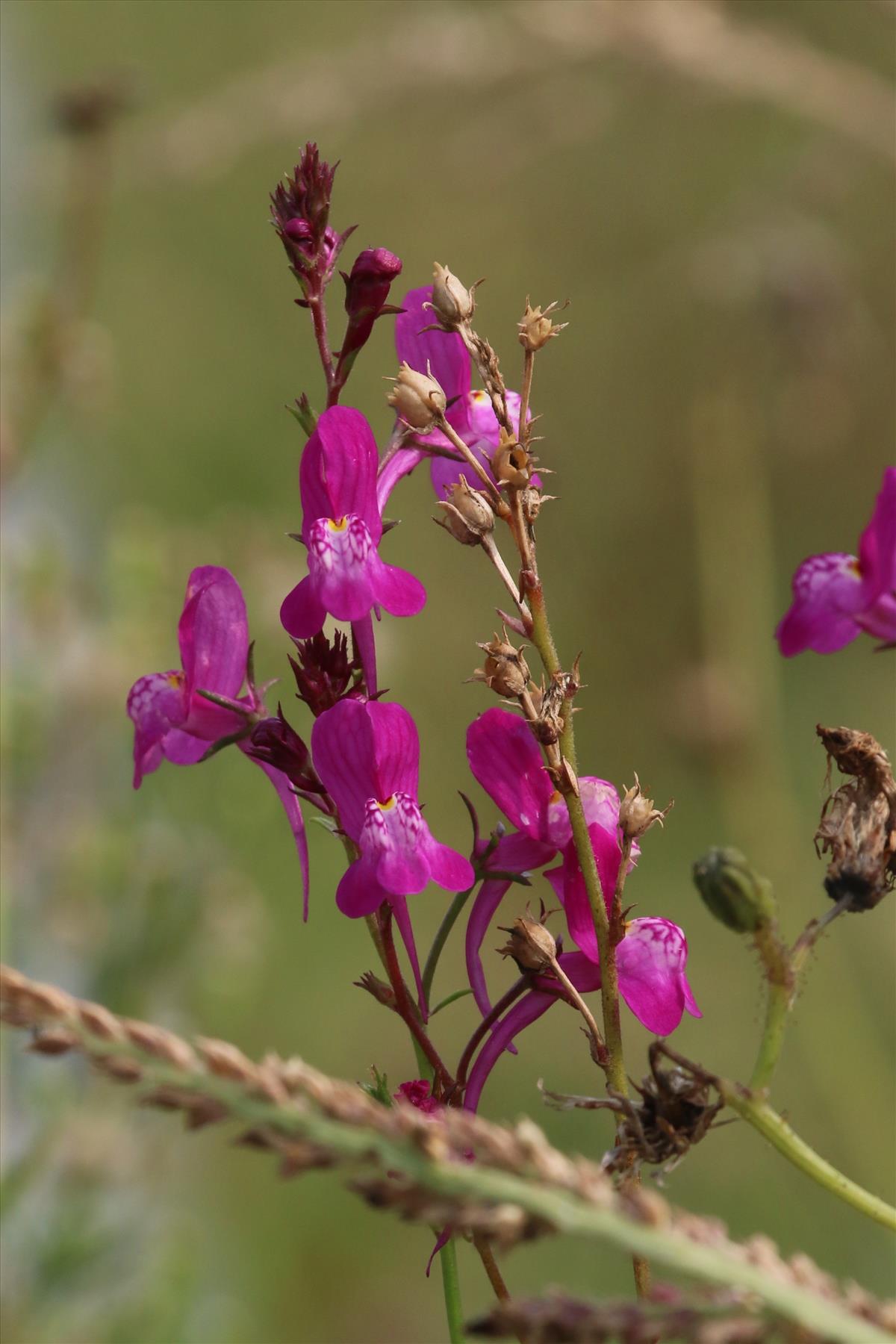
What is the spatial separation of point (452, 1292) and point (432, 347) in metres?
0.30

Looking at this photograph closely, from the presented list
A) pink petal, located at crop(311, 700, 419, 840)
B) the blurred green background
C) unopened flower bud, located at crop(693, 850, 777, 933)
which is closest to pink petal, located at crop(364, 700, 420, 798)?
pink petal, located at crop(311, 700, 419, 840)

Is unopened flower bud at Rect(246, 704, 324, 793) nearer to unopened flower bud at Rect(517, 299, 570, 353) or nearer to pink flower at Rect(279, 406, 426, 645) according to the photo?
pink flower at Rect(279, 406, 426, 645)

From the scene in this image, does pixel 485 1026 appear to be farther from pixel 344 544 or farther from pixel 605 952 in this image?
pixel 344 544

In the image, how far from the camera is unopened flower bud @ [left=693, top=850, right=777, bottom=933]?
364 mm

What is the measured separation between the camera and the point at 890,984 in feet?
7.49

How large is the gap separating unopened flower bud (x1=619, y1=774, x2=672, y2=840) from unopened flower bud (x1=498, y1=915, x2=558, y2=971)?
37 millimetres

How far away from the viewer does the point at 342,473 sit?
451 mm

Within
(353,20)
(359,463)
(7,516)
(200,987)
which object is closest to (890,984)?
(200,987)

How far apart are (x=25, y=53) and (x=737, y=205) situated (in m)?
2.33

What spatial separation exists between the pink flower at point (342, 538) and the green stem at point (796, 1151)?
16 cm

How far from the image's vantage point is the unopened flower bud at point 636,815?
1.34 ft

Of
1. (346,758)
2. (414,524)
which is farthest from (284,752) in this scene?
(414,524)

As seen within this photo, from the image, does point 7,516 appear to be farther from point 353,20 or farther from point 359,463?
point 353,20

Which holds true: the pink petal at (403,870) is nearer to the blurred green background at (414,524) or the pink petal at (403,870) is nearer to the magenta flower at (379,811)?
the magenta flower at (379,811)
